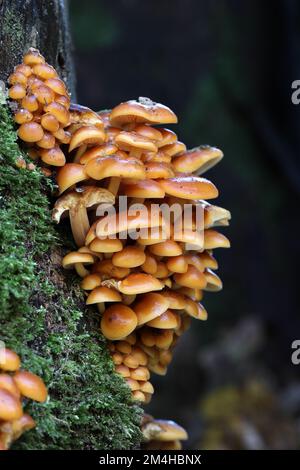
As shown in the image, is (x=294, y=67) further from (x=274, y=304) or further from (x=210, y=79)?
(x=274, y=304)

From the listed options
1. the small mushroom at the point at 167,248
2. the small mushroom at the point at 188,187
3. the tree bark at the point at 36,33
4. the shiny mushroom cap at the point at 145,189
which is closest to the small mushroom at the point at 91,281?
the small mushroom at the point at 167,248

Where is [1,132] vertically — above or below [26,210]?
above

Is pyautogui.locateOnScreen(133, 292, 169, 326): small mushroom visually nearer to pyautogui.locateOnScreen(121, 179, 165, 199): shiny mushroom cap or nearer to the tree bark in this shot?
pyautogui.locateOnScreen(121, 179, 165, 199): shiny mushroom cap

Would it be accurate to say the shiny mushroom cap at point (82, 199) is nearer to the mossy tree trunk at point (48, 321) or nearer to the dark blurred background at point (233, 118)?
the mossy tree trunk at point (48, 321)

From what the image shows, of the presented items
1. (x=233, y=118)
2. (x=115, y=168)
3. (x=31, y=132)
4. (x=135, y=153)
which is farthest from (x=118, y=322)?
(x=233, y=118)

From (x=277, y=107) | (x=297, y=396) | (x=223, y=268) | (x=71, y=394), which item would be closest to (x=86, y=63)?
(x=277, y=107)

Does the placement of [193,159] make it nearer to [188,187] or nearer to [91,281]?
[188,187]

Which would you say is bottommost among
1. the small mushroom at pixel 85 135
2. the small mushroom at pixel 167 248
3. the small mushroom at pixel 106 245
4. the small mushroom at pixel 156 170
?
the small mushroom at pixel 106 245
